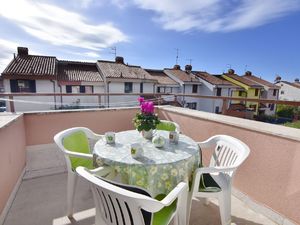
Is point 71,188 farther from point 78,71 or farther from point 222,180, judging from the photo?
point 78,71

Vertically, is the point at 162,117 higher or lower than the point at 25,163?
higher

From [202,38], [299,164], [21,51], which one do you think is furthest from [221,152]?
[21,51]

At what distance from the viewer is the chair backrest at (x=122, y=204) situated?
0.75 meters

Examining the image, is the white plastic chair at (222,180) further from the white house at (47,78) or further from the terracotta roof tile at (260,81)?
the terracotta roof tile at (260,81)

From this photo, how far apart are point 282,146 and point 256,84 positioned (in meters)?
18.2

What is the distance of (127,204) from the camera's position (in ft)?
2.57

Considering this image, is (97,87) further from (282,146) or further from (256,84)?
(256,84)

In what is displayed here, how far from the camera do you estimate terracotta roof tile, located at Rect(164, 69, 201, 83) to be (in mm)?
14848

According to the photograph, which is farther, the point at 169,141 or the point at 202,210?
the point at 202,210

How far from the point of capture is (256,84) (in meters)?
16.9

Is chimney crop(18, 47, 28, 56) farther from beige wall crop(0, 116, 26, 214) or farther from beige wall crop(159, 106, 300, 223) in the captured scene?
beige wall crop(159, 106, 300, 223)

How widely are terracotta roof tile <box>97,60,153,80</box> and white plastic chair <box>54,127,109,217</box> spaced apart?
32.1 feet

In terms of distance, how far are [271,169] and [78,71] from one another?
39.8 ft

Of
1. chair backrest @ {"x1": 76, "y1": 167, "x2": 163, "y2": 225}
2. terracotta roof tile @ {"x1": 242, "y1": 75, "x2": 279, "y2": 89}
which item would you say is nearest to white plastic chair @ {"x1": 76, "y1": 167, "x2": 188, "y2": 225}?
chair backrest @ {"x1": 76, "y1": 167, "x2": 163, "y2": 225}
